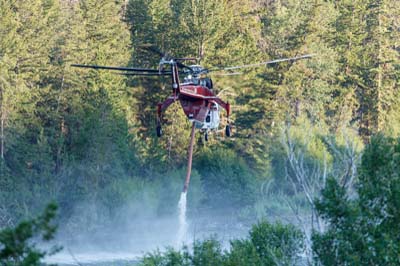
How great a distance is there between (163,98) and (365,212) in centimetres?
4013

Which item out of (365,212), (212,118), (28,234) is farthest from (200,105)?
(28,234)

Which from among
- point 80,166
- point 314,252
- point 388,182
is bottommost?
point 80,166

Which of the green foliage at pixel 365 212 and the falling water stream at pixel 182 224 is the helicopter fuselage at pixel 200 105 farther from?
the falling water stream at pixel 182 224

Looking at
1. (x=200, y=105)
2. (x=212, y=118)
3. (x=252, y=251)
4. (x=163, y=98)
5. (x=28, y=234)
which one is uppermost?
(x=28, y=234)

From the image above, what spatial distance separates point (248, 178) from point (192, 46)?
31.6 ft

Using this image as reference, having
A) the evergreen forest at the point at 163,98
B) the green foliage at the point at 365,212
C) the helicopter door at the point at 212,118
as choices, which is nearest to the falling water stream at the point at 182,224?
the evergreen forest at the point at 163,98

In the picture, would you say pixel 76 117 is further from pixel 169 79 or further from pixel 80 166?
pixel 169 79

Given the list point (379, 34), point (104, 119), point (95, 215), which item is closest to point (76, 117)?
point (104, 119)

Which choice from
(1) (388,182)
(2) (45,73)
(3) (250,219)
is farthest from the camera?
(3) (250,219)

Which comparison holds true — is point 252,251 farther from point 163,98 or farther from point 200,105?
point 163,98

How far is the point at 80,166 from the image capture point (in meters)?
54.7

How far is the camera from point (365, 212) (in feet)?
63.8

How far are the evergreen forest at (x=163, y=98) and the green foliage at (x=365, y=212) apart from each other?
2733cm

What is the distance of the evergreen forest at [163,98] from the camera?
52.7m
